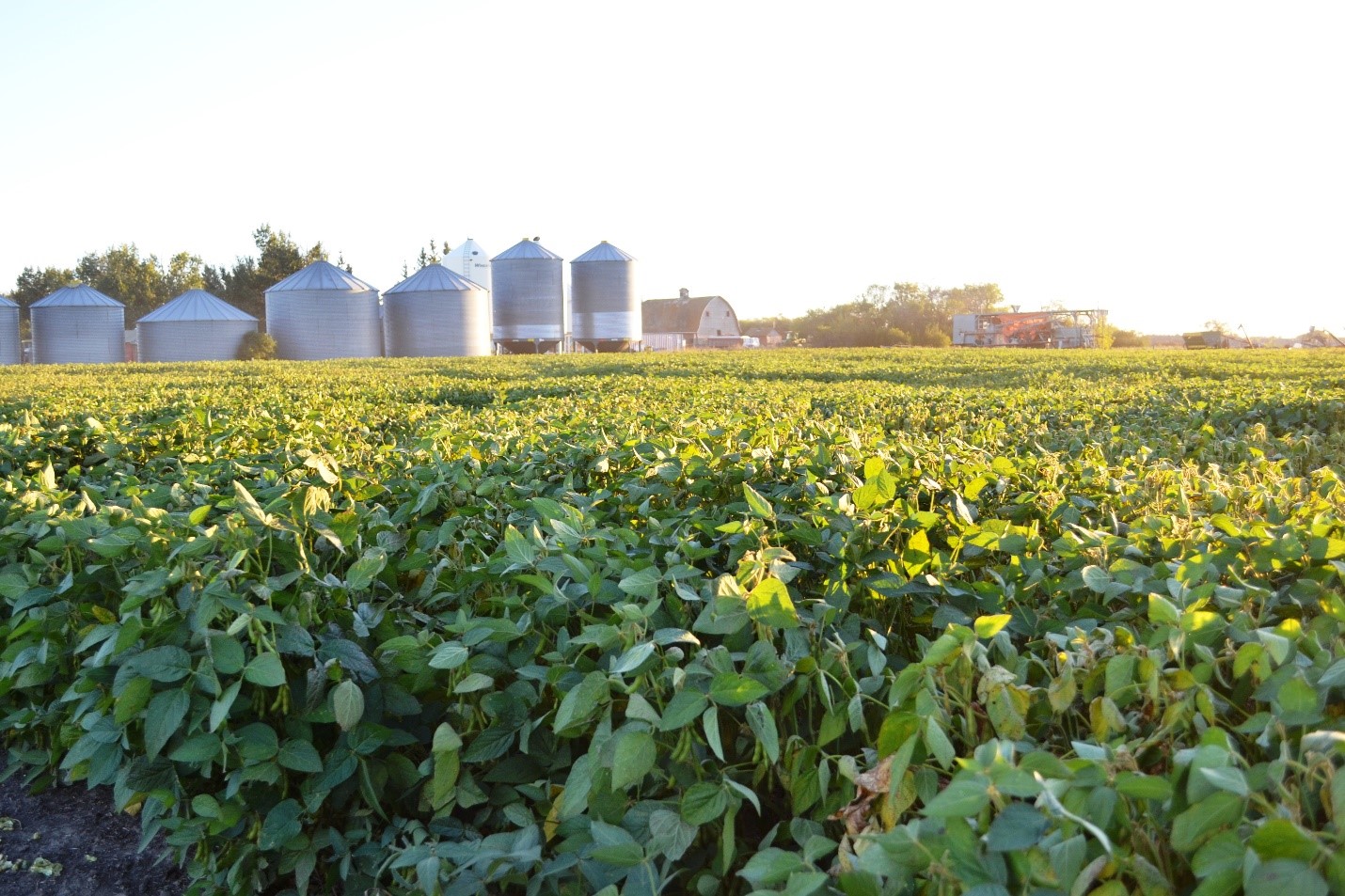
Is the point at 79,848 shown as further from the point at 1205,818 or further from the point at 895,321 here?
the point at 895,321

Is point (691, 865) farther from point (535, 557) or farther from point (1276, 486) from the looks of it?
point (1276, 486)

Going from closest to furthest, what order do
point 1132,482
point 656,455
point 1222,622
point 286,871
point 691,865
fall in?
point 1222,622
point 691,865
point 286,871
point 1132,482
point 656,455

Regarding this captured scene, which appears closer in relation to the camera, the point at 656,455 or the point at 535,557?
the point at 535,557

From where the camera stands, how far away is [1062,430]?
524 centimetres

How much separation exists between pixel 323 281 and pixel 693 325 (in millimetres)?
32970

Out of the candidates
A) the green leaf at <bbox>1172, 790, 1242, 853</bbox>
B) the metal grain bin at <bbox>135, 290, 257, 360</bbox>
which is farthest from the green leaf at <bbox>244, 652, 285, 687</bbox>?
the metal grain bin at <bbox>135, 290, 257, 360</bbox>

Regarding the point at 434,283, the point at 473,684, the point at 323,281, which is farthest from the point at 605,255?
the point at 473,684

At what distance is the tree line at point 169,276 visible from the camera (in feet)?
168

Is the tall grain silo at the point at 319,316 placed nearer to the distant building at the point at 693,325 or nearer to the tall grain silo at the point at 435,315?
the tall grain silo at the point at 435,315

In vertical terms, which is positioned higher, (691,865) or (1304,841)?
(1304,841)

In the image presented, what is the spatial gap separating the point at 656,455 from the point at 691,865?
1.53 m

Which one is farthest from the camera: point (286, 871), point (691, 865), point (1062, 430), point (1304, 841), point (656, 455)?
point (1062, 430)

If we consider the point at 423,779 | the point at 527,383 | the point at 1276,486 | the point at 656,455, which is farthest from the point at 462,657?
the point at 527,383

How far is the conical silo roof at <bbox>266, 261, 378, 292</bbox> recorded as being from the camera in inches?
1558
